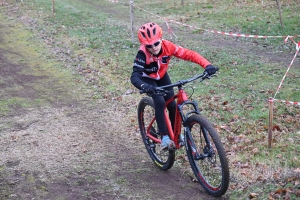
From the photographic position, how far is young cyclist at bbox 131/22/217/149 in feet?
16.6

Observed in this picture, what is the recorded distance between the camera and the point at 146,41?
506cm

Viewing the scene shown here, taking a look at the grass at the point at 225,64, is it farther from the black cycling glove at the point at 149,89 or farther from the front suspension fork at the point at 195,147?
the black cycling glove at the point at 149,89

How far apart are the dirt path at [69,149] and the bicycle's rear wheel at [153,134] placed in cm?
16

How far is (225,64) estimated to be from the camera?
1094 cm

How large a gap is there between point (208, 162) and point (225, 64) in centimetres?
645

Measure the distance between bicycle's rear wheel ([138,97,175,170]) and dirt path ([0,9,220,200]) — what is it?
158 millimetres

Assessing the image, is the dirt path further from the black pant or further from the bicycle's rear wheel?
the black pant

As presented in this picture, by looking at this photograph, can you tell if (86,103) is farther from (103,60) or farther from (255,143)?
(255,143)

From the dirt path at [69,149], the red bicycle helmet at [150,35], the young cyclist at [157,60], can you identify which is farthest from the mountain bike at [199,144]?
the red bicycle helmet at [150,35]

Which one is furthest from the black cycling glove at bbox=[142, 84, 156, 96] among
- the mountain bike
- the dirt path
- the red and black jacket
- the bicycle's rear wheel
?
the dirt path

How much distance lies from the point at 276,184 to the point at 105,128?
399cm

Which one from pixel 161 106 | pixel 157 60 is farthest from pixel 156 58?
pixel 161 106

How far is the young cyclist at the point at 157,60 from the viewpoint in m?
5.05

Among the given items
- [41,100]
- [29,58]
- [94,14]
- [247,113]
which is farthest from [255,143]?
[94,14]
